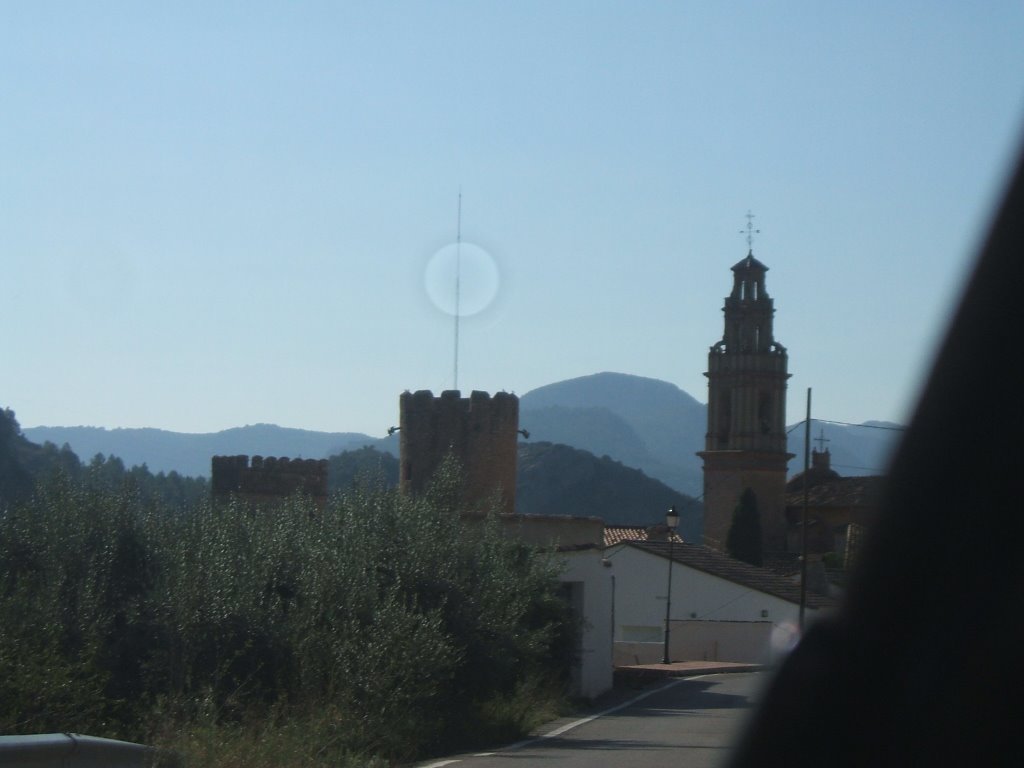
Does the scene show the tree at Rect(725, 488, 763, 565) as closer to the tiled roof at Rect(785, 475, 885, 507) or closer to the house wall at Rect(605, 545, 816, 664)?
the tiled roof at Rect(785, 475, 885, 507)

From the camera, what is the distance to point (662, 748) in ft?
53.8

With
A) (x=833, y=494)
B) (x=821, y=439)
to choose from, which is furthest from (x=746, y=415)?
(x=821, y=439)

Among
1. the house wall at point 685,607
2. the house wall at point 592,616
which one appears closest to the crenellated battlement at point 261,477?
the house wall at point 592,616

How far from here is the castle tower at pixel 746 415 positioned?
273 ft

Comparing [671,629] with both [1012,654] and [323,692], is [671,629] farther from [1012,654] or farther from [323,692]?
[1012,654]

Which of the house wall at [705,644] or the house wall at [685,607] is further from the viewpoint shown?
the house wall at [685,607]

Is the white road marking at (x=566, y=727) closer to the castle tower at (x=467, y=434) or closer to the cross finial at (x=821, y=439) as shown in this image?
the castle tower at (x=467, y=434)

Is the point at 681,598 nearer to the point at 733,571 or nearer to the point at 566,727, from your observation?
the point at 733,571

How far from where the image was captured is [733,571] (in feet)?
153

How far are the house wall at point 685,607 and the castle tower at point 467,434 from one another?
10.1 meters

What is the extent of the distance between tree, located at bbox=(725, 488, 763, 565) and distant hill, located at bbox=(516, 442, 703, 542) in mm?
56553

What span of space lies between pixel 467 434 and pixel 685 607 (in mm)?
13718

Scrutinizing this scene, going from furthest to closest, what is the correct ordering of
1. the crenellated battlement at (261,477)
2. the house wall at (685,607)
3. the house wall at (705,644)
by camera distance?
the house wall at (685,607), the house wall at (705,644), the crenellated battlement at (261,477)

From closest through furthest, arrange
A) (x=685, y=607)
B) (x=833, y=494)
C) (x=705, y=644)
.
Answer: (x=705, y=644), (x=685, y=607), (x=833, y=494)
